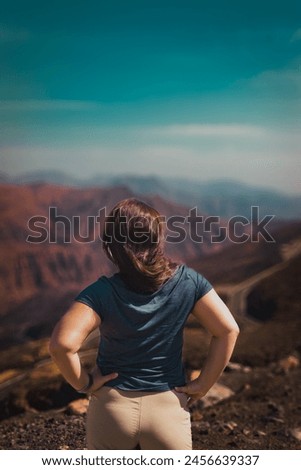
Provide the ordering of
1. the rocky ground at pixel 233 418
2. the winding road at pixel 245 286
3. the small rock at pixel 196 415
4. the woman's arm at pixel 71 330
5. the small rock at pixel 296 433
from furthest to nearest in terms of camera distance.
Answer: the winding road at pixel 245 286 → the small rock at pixel 196 415 → the small rock at pixel 296 433 → the rocky ground at pixel 233 418 → the woman's arm at pixel 71 330

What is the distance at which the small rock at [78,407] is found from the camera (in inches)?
147

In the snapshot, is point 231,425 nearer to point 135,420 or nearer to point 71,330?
point 135,420

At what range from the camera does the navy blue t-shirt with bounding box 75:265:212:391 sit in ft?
6.70

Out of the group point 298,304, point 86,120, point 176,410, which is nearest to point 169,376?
point 176,410

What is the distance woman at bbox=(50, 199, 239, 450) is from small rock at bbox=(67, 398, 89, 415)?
1631 mm

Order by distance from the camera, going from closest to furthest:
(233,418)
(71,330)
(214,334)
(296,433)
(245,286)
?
(71,330)
(214,334)
(296,433)
(233,418)
(245,286)

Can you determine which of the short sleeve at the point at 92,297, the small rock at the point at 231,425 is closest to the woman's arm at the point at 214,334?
the short sleeve at the point at 92,297

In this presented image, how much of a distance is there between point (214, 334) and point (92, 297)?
0.39 m

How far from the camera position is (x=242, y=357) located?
4.12m

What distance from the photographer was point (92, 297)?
2.03m

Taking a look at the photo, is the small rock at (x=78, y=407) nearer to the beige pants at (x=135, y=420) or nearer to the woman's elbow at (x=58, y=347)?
the beige pants at (x=135, y=420)

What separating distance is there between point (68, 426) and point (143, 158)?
1.42m

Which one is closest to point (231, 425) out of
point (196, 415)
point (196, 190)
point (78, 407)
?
point (196, 415)

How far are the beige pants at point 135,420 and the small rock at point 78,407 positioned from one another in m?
1.65
